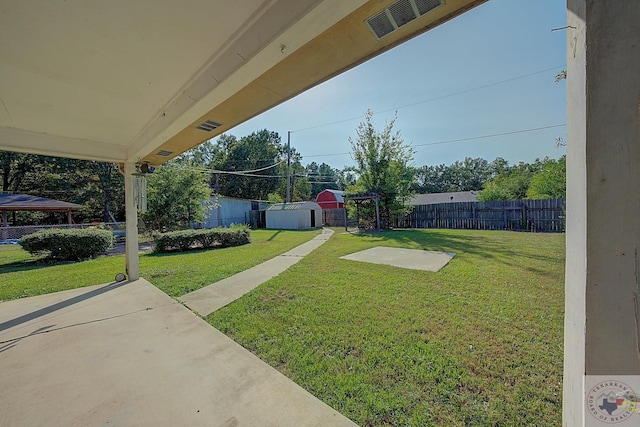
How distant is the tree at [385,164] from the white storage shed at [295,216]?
17.4ft

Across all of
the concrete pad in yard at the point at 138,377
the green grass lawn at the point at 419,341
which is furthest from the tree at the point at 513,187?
the concrete pad in yard at the point at 138,377

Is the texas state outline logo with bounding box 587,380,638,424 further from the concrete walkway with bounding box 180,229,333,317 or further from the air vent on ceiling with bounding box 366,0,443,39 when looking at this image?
the concrete walkway with bounding box 180,229,333,317

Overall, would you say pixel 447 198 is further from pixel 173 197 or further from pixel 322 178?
pixel 173 197

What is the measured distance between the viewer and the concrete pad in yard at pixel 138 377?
1772mm

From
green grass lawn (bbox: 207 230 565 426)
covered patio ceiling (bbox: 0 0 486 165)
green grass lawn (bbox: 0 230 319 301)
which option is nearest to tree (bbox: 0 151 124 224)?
green grass lawn (bbox: 0 230 319 301)

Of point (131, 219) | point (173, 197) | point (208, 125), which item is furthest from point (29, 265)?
point (208, 125)

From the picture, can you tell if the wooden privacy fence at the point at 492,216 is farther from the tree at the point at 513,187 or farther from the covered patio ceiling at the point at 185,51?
the covered patio ceiling at the point at 185,51

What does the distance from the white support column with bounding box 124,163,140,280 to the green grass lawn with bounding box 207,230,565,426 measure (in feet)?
9.27

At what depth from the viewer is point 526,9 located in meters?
2.34

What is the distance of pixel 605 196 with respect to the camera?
74 cm

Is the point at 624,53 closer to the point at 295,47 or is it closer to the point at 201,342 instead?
the point at 295,47

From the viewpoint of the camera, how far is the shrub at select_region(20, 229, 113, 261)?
8.02m

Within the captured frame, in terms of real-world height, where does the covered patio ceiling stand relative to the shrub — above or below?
above

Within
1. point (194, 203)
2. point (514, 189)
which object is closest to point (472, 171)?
point (514, 189)
